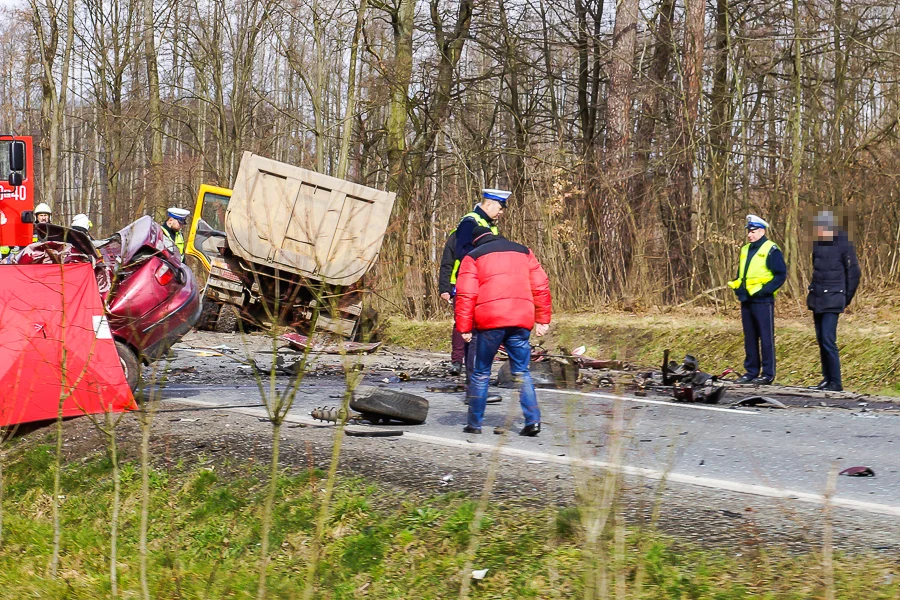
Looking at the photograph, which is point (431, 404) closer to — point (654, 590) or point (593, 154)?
point (654, 590)

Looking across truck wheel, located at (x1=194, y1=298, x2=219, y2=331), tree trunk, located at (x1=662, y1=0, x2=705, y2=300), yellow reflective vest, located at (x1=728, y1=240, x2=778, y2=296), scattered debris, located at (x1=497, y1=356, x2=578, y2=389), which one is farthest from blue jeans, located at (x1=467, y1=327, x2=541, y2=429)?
truck wheel, located at (x1=194, y1=298, x2=219, y2=331)

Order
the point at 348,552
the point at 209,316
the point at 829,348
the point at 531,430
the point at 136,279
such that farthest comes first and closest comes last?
the point at 209,316 → the point at 829,348 → the point at 136,279 → the point at 531,430 → the point at 348,552

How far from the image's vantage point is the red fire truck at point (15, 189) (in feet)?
63.2

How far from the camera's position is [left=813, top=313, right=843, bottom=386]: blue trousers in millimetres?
11188

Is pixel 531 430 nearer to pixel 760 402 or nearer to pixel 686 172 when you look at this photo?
pixel 760 402

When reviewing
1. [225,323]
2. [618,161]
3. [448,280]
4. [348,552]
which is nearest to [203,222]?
[225,323]

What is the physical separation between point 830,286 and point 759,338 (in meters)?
1.20

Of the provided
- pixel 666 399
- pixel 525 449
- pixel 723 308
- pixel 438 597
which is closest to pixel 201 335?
pixel 723 308

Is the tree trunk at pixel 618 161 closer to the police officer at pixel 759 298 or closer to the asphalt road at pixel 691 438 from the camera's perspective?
the police officer at pixel 759 298

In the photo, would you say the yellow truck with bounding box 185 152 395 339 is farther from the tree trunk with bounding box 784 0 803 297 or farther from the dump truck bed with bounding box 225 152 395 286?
the tree trunk with bounding box 784 0 803 297

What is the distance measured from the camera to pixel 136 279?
351 inches

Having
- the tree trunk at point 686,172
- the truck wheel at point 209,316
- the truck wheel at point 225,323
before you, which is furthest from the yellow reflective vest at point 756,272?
the truck wheel at point 225,323

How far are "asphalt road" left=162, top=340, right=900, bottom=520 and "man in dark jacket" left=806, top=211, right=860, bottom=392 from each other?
4.06 feet

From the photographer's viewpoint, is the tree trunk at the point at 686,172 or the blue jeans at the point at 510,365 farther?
the tree trunk at the point at 686,172
